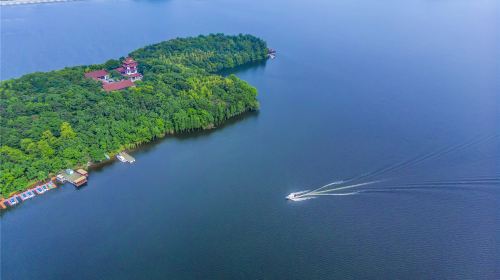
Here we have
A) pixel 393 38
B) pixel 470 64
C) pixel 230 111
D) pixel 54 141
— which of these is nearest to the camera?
pixel 54 141

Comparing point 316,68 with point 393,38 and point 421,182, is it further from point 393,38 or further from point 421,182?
point 421,182

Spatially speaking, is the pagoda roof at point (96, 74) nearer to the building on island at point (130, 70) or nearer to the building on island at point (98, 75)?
the building on island at point (98, 75)

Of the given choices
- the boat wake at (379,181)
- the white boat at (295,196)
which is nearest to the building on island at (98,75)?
the white boat at (295,196)

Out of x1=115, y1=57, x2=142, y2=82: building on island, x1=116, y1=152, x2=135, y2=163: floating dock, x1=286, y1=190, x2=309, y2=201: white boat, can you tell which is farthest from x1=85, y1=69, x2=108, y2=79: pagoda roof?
x1=286, y1=190, x2=309, y2=201: white boat

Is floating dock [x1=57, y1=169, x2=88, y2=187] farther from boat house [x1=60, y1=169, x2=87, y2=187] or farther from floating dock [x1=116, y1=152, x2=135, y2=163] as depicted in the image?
floating dock [x1=116, y1=152, x2=135, y2=163]

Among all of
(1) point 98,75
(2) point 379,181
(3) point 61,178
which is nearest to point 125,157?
(3) point 61,178

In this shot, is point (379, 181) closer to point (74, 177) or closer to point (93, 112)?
point (74, 177)

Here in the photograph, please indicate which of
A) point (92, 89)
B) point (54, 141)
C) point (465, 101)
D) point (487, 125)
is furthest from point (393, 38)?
point (54, 141)
